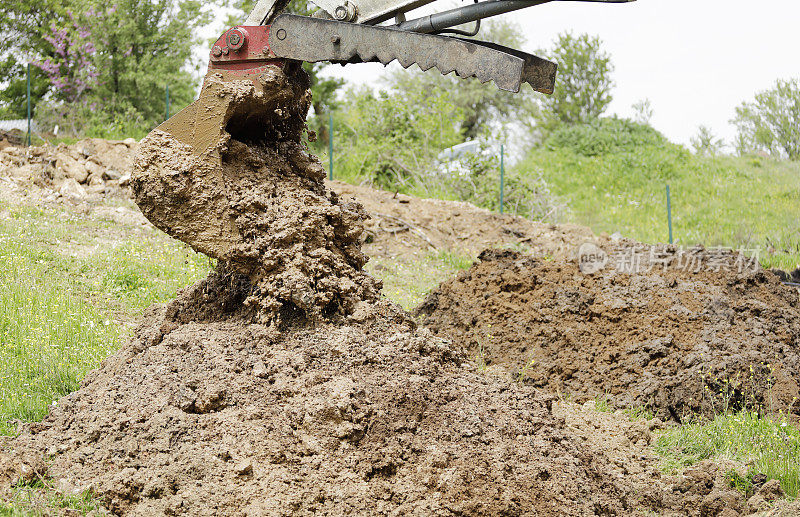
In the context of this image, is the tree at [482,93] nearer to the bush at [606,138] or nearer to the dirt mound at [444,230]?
the bush at [606,138]

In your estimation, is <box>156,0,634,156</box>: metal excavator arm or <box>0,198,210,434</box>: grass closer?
<box>156,0,634,156</box>: metal excavator arm

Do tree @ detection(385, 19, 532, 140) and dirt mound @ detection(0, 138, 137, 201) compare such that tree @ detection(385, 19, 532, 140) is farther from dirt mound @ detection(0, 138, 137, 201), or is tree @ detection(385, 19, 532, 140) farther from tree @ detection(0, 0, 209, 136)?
dirt mound @ detection(0, 138, 137, 201)

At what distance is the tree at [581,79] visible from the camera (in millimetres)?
27938

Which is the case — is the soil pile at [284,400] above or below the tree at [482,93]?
below

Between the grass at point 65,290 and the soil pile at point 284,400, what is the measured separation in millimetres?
676

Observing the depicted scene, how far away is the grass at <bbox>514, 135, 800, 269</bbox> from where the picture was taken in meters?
15.0

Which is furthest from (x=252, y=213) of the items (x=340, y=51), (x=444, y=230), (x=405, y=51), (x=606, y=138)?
(x=606, y=138)

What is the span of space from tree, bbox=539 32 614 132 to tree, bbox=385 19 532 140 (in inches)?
122

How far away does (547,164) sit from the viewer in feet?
71.6

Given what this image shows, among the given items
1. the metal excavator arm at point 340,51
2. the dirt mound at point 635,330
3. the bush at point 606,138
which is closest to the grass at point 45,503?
the metal excavator arm at point 340,51

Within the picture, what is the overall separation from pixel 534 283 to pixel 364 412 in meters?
4.23

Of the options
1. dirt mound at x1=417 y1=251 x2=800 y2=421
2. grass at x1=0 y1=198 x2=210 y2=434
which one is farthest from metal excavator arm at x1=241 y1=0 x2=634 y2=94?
dirt mound at x1=417 y1=251 x2=800 y2=421

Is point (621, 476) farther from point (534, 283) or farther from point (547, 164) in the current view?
point (547, 164)

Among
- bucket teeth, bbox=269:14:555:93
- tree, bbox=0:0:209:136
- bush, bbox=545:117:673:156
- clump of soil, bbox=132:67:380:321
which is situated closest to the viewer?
bucket teeth, bbox=269:14:555:93
